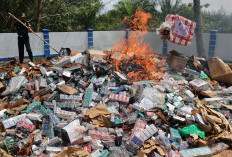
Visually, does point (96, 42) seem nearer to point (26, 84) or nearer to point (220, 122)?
point (26, 84)

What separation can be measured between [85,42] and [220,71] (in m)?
9.06

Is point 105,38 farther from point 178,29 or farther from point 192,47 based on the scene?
point 178,29

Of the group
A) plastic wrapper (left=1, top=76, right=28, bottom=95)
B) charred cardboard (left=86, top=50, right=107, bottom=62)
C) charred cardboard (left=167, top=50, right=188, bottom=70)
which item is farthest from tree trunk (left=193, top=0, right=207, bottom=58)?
plastic wrapper (left=1, top=76, right=28, bottom=95)

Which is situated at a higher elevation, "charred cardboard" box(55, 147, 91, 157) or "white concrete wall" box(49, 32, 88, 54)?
"white concrete wall" box(49, 32, 88, 54)

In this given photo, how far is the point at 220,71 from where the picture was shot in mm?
6254

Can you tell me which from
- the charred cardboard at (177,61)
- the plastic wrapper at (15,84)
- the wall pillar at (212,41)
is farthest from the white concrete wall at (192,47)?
the plastic wrapper at (15,84)

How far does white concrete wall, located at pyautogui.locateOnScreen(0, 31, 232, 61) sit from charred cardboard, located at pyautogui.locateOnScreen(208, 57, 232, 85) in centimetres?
611

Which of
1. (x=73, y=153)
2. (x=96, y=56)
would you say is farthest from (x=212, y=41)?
(x=73, y=153)

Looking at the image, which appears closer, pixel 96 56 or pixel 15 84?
pixel 15 84

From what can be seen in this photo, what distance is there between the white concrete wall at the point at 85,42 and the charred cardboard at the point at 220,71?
6108mm

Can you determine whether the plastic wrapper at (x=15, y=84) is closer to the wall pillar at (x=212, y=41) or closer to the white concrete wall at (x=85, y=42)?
the white concrete wall at (x=85, y=42)

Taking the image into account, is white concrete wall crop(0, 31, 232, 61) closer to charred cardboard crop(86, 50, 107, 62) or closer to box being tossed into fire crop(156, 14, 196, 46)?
charred cardboard crop(86, 50, 107, 62)

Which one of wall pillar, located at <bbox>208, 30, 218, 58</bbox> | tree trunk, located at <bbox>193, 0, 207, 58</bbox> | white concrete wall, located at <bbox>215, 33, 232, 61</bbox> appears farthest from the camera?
wall pillar, located at <bbox>208, 30, 218, 58</bbox>

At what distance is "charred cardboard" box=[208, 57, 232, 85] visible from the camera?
241 inches
